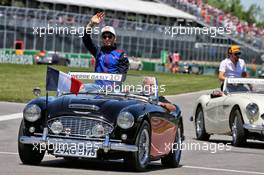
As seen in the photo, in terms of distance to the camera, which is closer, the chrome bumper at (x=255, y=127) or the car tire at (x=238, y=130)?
the chrome bumper at (x=255, y=127)

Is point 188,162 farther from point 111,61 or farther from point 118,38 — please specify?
point 118,38

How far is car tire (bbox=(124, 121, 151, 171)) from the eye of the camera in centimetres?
1171

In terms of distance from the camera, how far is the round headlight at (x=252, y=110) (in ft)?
56.2

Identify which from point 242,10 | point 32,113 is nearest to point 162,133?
point 32,113

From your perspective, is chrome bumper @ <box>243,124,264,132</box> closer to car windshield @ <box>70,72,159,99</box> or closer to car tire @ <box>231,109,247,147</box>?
car tire @ <box>231,109,247,147</box>

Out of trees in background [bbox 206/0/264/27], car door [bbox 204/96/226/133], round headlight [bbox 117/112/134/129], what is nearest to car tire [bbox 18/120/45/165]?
round headlight [bbox 117/112/134/129]

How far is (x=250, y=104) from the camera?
1716 cm

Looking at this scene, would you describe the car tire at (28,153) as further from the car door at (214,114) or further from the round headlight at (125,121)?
the car door at (214,114)

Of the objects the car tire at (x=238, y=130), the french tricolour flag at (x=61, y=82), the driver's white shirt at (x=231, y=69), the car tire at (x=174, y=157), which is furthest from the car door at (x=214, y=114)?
the french tricolour flag at (x=61, y=82)

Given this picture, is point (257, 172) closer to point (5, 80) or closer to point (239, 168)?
point (239, 168)

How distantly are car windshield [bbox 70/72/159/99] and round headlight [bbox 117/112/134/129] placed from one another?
1.22m

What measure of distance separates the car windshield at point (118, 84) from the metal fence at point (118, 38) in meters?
48.6

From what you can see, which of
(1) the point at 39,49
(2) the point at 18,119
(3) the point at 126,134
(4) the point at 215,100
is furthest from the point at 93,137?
(1) the point at 39,49

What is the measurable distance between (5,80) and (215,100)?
899 inches
